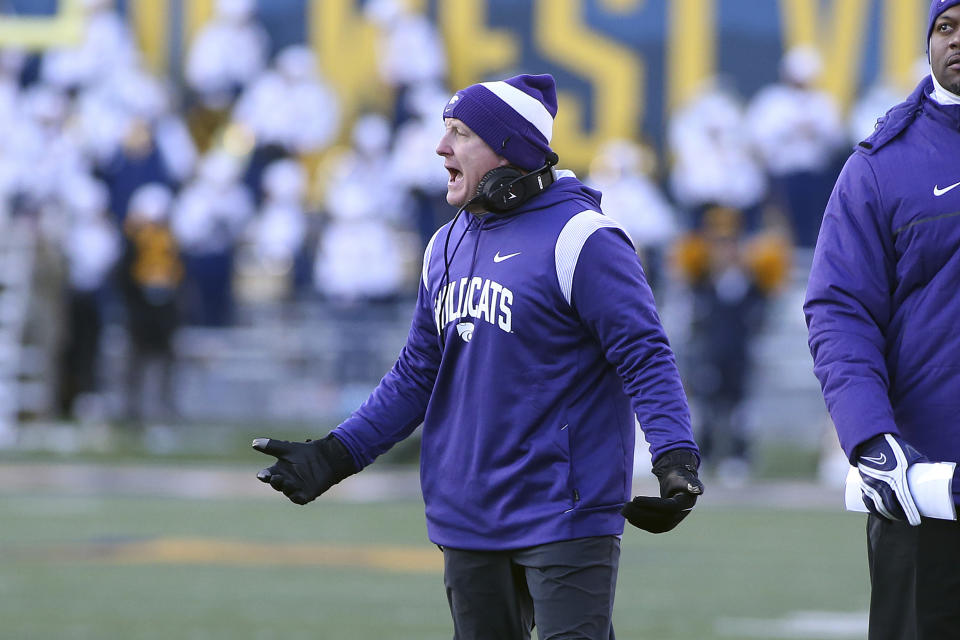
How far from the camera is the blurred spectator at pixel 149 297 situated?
18891 mm

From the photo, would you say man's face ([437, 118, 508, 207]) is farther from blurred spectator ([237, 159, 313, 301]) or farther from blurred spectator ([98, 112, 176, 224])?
blurred spectator ([98, 112, 176, 224])

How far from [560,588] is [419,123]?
15.6 m

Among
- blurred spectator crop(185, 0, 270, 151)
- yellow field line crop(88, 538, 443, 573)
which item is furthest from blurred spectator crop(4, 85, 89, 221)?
yellow field line crop(88, 538, 443, 573)

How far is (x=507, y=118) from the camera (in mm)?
4715

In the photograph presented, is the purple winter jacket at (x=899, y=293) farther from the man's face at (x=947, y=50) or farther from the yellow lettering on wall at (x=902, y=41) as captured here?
the yellow lettering on wall at (x=902, y=41)

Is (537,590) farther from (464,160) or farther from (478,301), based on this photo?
(464,160)

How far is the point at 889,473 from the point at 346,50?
1802cm

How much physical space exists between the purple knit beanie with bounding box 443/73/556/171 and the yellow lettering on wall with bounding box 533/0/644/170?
53.0ft

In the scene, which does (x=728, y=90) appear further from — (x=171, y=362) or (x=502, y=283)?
(x=502, y=283)

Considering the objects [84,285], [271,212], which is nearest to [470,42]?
[271,212]

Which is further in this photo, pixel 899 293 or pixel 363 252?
pixel 363 252

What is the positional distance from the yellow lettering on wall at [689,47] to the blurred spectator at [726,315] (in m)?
4.30

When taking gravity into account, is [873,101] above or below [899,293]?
above

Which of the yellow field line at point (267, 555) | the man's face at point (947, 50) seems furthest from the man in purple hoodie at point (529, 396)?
the yellow field line at point (267, 555)
